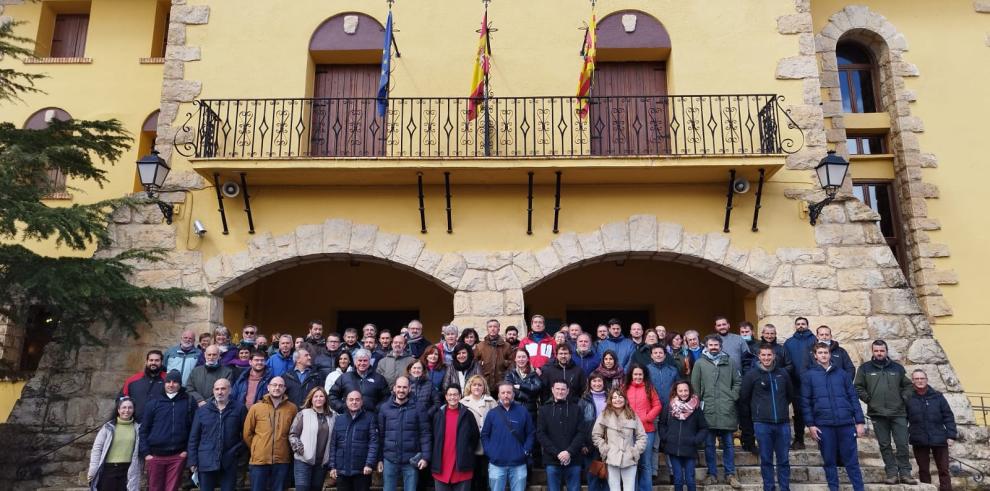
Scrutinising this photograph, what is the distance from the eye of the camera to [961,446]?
838 cm

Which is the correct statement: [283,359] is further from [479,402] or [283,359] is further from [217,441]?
[479,402]

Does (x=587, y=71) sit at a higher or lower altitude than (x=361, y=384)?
higher

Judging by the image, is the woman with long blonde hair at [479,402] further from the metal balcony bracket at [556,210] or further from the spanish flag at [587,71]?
the spanish flag at [587,71]

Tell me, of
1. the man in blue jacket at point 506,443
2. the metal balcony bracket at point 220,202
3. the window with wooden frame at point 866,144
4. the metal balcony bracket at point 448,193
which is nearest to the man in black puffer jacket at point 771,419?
the man in blue jacket at point 506,443

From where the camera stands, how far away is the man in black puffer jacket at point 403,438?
6.33 m

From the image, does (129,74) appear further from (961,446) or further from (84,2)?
(961,446)

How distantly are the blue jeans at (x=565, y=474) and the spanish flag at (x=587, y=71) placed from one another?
461cm

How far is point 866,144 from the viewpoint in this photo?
1188 cm

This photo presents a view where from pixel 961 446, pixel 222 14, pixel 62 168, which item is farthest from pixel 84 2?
pixel 961 446

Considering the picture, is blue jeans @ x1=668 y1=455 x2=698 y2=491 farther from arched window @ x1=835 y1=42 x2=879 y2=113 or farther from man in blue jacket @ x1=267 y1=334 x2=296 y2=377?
arched window @ x1=835 y1=42 x2=879 y2=113

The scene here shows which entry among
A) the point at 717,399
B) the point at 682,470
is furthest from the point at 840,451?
the point at 682,470

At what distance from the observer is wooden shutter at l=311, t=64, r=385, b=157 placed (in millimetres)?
10094

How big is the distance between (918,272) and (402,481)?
8.33 m

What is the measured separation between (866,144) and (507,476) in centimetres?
895
